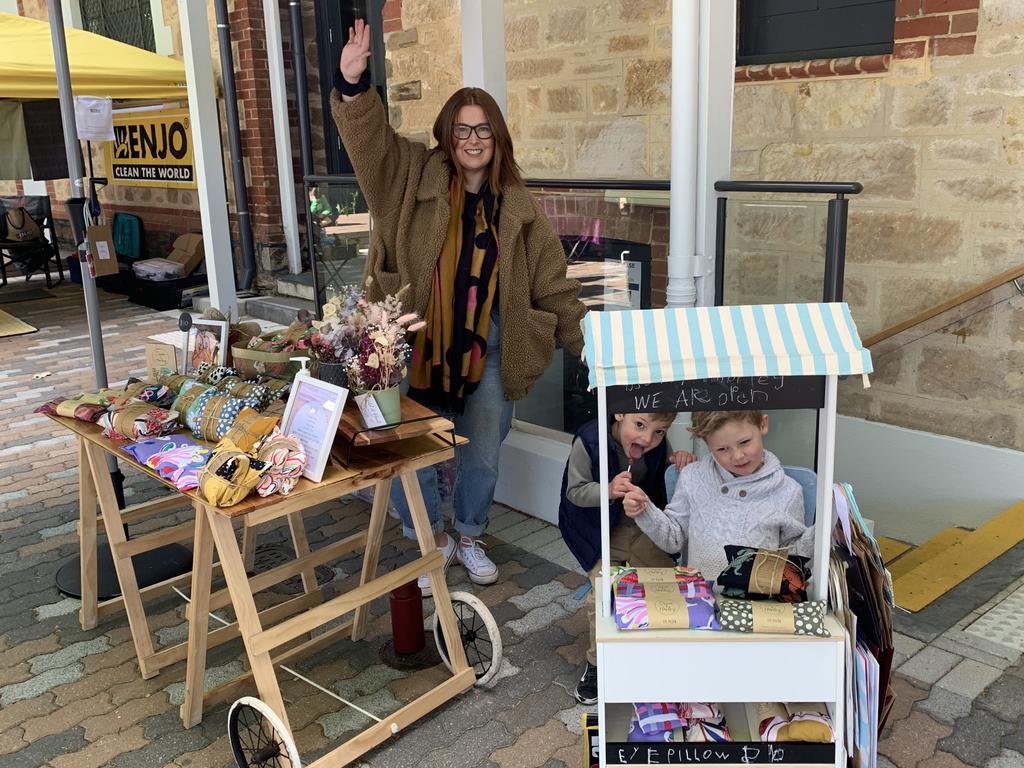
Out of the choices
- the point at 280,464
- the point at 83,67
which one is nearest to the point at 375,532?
the point at 280,464

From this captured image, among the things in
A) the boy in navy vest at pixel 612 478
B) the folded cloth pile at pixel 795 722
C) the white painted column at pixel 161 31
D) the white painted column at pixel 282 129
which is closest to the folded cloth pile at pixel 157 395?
the boy in navy vest at pixel 612 478

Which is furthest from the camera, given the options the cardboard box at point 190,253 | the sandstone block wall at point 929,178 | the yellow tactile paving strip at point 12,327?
the cardboard box at point 190,253

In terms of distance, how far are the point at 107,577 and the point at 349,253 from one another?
2.01 m

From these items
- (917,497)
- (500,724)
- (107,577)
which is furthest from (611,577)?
A: (917,497)

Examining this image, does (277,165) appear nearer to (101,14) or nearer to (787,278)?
(101,14)

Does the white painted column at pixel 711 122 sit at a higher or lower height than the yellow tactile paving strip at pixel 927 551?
higher

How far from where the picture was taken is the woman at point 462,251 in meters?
3.11

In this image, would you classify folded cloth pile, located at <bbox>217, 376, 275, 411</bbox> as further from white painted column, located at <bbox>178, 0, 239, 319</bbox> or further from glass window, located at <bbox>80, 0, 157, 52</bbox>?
glass window, located at <bbox>80, 0, 157, 52</bbox>

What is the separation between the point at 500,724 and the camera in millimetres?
2723

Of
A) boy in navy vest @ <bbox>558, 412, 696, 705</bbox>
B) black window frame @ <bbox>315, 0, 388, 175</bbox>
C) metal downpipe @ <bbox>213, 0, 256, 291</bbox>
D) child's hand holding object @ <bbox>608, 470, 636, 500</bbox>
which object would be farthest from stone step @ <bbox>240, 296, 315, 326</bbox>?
child's hand holding object @ <bbox>608, 470, 636, 500</bbox>

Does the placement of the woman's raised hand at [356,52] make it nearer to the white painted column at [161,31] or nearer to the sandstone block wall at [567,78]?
the sandstone block wall at [567,78]

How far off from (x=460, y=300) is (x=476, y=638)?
119cm

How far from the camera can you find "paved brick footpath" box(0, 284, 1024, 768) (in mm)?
2605

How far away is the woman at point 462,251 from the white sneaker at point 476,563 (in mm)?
614
